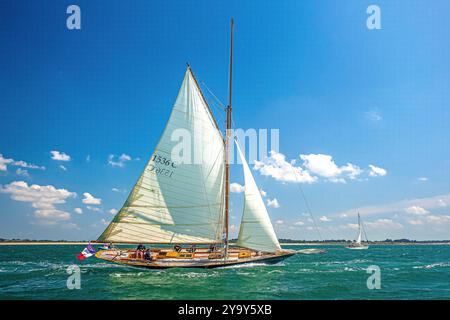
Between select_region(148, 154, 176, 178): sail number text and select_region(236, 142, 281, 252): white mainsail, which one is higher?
select_region(148, 154, 176, 178): sail number text

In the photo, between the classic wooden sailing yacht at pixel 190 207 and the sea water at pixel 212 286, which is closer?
the sea water at pixel 212 286

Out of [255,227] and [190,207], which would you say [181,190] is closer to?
[190,207]

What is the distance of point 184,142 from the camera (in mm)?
35062

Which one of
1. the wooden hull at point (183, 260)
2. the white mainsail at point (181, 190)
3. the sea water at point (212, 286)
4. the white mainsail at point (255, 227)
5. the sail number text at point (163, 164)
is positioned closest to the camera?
the sea water at point (212, 286)

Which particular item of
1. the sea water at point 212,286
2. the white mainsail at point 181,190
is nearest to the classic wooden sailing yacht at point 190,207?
the white mainsail at point 181,190

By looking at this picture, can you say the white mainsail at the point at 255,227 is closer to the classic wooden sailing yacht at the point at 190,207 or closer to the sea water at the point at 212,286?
the classic wooden sailing yacht at the point at 190,207

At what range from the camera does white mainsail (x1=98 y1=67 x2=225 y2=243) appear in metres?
33.6

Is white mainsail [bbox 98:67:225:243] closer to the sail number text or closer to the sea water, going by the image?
the sail number text

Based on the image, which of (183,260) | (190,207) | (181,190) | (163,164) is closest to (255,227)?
(190,207)

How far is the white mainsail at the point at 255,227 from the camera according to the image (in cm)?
3503

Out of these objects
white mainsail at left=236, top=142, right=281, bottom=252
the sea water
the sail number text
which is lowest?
the sea water

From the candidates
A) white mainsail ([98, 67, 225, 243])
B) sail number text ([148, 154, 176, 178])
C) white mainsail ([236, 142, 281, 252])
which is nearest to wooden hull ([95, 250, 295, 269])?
white mainsail ([236, 142, 281, 252])

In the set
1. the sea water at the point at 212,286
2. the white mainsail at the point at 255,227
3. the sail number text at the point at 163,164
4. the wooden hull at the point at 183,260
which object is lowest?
the sea water at the point at 212,286
